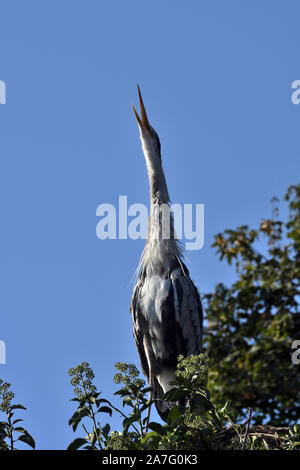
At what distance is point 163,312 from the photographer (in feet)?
26.5

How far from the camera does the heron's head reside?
974 cm

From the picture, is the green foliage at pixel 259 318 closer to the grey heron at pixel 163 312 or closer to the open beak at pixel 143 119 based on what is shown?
the grey heron at pixel 163 312

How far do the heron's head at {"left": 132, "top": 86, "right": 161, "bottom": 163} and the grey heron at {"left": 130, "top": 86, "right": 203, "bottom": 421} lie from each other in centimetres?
138

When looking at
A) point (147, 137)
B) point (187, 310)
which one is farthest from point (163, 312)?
point (147, 137)

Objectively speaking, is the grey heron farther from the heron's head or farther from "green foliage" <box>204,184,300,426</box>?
"green foliage" <box>204,184,300,426</box>

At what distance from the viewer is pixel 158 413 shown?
26.6ft

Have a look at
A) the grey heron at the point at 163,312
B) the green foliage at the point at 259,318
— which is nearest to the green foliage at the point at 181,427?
the green foliage at the point at 259,318

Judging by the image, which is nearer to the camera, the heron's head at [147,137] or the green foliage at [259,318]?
the green foliage at [259,318]

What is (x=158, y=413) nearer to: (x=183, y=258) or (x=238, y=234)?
(x=183, y=258)

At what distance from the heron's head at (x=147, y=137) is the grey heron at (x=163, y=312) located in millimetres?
1377

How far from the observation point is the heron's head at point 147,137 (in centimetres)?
974

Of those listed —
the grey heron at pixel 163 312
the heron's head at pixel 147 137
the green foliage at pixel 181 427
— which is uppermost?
the heron's head at pixel 147 137

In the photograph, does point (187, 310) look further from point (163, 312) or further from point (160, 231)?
point (160, 231)
